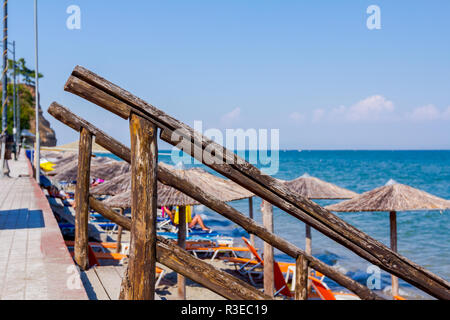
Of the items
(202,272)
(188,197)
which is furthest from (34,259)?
(188,197)

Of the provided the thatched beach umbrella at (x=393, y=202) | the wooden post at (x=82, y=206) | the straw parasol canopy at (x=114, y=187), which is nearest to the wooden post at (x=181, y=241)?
the straw parasol canopy at (x=114, y=187)

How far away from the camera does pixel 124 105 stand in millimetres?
2264

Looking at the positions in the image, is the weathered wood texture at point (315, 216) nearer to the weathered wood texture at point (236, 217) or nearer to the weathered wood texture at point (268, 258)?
the weathered wood texture at point (236, 217)

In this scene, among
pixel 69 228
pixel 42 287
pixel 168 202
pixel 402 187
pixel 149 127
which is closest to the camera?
pixel 149 127

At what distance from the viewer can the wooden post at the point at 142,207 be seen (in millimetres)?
2246

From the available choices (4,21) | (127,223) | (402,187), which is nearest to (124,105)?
(127,223)

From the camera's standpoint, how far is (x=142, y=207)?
7.48 ft

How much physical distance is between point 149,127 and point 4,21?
19048 millimetres

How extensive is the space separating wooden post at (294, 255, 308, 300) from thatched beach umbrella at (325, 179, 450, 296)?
6446 millimetres

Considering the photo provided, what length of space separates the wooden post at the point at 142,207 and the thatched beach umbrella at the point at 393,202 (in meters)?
7.86

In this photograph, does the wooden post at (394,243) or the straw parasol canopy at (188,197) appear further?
the wooden post at (394,243)

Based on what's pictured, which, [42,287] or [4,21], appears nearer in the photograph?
[42,287]

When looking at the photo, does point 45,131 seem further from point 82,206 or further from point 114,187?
point 82,206
